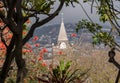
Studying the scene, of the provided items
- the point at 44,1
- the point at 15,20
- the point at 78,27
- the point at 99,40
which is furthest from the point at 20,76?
the point at 78,27

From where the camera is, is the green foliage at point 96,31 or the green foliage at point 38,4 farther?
the green foliage at point 96,31

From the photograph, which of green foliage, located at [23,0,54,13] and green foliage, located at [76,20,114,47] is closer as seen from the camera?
green foliage, located at [23,0,54,13]

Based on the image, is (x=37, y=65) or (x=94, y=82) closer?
(x=37, y=65)

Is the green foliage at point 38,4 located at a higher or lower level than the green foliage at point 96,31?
higher

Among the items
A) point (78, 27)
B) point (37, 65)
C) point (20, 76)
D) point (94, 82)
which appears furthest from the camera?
point (94, 82)

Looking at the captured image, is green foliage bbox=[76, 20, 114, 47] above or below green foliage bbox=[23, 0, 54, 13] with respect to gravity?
below

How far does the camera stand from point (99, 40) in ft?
21.2

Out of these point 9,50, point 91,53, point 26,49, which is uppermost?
point 9,50

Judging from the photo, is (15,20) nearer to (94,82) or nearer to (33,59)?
(33,59)

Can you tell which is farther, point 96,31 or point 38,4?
point 96,31

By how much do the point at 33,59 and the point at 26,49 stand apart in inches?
114

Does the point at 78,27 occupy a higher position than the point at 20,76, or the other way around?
the point at 20,76

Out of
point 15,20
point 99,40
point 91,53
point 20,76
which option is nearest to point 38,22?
point 15,20

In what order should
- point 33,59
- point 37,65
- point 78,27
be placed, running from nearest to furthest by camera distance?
1. point 78,27
2. point 37,65
3. point 33,59
